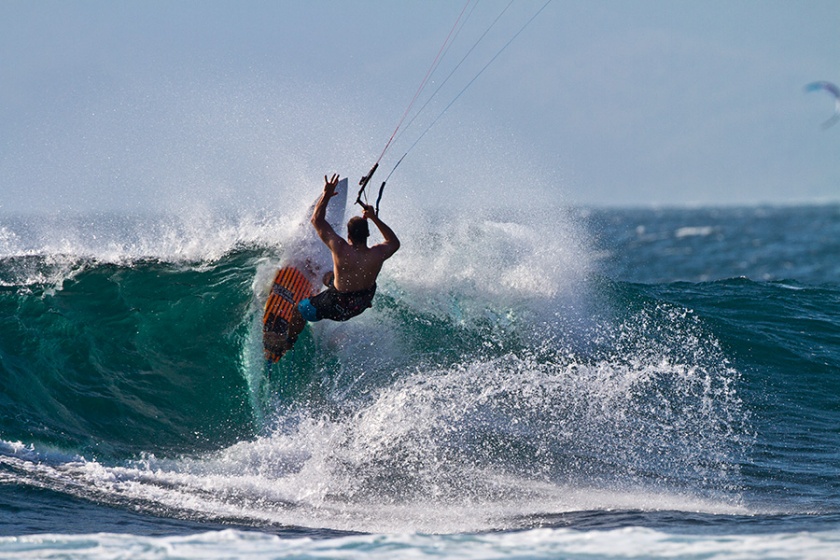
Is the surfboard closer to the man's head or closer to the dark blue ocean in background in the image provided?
the dark blue ocean in background

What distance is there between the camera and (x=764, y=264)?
32781 mm

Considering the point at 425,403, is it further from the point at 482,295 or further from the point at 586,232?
the point at 586,232

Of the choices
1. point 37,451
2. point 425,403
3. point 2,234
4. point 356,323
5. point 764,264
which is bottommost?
point 37,451

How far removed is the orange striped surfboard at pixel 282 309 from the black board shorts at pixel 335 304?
0.65 meters

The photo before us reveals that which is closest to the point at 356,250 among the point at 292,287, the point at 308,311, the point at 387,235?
the point at 387,235

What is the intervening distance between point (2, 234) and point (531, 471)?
757 centimetres

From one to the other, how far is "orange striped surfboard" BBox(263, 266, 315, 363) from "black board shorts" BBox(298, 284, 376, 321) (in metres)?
0.65

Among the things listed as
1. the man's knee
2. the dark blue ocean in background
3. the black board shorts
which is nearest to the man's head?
the black board shorts

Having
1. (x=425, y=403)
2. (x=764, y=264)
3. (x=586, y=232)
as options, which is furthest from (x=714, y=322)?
(x=764, y=264)

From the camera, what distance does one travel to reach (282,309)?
8.22m

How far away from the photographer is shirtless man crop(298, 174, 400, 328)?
22.9ft

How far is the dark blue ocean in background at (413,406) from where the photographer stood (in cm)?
544

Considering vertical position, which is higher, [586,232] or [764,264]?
[764,264]

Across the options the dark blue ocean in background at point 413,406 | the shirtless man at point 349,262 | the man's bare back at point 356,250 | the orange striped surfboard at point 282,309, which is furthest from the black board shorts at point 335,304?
the dark blue ocean in background at point 413,406
